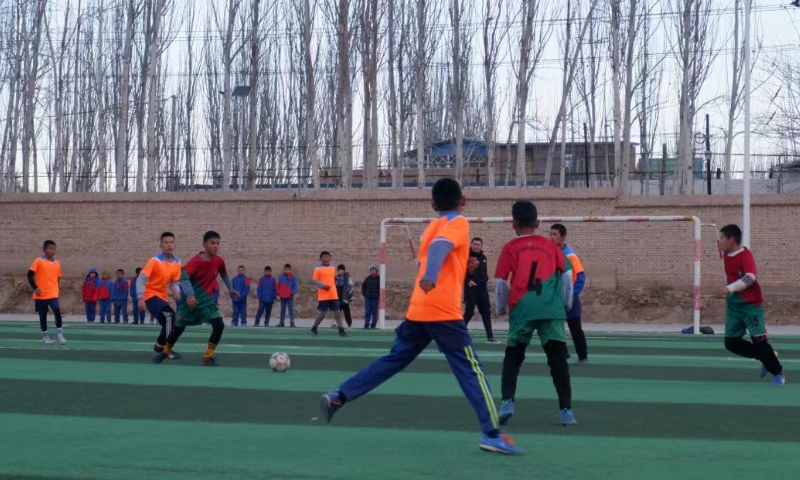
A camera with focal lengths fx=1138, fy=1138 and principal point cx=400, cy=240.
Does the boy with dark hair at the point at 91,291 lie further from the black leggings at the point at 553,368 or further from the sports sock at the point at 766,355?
the black leggings at the point at 553,368

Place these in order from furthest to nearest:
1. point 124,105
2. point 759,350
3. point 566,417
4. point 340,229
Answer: point 124,105
point 340,229
point 759,350
point 566,417

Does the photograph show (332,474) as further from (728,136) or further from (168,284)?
(728,136)

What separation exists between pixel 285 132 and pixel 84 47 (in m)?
11.0

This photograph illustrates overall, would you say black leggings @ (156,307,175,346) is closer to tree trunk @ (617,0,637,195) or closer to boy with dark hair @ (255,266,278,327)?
boy with dark hair @ (255,266,278,327)

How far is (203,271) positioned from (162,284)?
166 centimetres

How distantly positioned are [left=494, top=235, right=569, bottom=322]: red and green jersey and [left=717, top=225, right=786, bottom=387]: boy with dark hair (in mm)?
3993

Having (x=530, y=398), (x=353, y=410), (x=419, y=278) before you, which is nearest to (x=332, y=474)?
(x=419, y=278)

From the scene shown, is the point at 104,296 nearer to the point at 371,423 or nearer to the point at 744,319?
→ the point at 744,319

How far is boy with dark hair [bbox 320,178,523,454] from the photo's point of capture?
742 centimetres

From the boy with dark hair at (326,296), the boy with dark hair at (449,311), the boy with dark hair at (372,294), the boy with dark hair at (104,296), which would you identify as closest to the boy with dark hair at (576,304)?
the boy with dark hair at (449,311)

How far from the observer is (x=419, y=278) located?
755cm

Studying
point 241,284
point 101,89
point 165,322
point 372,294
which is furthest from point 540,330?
point 101,89

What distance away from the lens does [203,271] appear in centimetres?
1405

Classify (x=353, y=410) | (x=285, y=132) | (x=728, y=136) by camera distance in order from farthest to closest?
(x=285, y=132) → (x=728, y=136) → (x=353, y=410)
